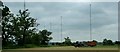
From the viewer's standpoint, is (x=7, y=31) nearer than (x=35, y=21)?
Yes

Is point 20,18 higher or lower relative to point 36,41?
higher

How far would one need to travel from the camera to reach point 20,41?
106 feet

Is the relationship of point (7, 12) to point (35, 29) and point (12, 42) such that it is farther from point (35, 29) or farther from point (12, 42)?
point (35, 29)

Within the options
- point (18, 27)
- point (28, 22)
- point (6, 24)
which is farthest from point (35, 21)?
point (6, 24)

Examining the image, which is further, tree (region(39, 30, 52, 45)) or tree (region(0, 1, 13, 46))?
tree (region(39, 30, 52, 45))

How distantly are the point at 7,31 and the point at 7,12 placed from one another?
2071 mm

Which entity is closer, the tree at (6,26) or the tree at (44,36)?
the tree at (6,26)

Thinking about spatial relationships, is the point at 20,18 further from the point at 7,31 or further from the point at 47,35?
the point at 47,35

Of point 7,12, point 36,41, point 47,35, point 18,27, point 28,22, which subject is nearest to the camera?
point 7,12

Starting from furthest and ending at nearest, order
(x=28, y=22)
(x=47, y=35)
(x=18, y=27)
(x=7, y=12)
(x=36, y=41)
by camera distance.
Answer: (x=47, y=35)
(x=36, y=41)
(x=28, y=22)
(x=18, y=27)
(x=7, y=12)

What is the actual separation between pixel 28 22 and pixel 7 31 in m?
4.78

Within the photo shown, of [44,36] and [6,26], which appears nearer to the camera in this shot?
[6,26]

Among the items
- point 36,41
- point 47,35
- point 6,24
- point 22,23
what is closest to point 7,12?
point 6,24

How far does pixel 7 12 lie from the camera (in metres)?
29.0
